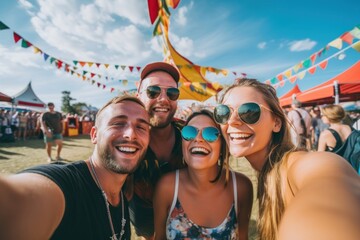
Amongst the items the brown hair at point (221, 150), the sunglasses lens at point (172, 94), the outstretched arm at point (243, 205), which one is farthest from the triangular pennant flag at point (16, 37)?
the outstretched arm at point (243, 205)

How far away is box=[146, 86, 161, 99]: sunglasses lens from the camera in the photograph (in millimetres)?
2471

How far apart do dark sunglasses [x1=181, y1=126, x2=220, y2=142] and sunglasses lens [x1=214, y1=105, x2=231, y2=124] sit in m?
0.16

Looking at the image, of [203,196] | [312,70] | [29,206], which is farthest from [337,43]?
[29,206]

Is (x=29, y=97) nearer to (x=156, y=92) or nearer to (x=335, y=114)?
(x=156, y=92)

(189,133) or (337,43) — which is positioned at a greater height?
(337,43)

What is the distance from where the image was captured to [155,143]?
227 cm

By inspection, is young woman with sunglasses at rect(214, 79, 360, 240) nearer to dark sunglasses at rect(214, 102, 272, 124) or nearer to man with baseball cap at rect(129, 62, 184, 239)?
dark sunglasses at rect(214, 102, 272, 124)

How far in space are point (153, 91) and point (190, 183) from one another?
1.22 m

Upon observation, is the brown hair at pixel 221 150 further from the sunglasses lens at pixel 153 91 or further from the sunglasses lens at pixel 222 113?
the sunglasses lens at pixel 153 91

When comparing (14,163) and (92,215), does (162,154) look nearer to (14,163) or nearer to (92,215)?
(92,215)

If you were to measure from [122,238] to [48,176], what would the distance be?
827 mm

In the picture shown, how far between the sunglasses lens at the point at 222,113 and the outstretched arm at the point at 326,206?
0.81 metres

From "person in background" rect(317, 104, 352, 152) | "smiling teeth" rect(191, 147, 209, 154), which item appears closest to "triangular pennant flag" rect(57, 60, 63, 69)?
"smiling teeth" rect(191, 147, 209, 154)

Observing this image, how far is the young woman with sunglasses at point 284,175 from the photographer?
0.68 meters
